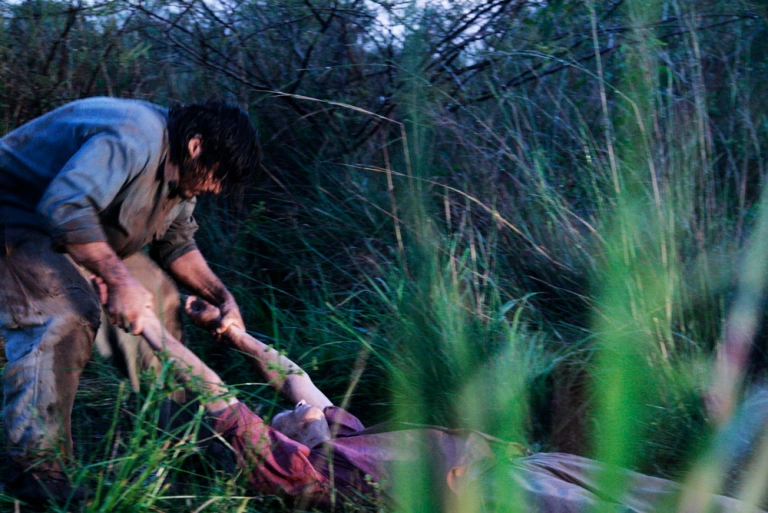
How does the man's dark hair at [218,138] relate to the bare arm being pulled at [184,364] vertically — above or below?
above

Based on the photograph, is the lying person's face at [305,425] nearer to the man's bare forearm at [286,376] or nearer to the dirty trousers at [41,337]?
the man's bare forearm at [286,376]

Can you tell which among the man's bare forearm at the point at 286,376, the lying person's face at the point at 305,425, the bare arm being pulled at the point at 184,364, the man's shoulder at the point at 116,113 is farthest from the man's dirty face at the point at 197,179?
the lying person's face at the point at 305,425

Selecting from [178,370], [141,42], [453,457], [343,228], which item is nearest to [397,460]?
[453,457]

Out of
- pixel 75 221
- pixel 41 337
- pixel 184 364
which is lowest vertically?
pixel 184 364

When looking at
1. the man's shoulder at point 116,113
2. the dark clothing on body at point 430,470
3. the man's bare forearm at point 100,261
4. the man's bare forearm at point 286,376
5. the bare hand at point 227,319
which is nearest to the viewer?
the dark clothing on body at point 430,470

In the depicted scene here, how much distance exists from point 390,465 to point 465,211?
1501 mm

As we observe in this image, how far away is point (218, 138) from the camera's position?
263 cm

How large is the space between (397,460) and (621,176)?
5.39 feet

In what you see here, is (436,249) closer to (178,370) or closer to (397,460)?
(397,460)

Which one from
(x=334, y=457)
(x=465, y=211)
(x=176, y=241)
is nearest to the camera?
(x=334, y=457)

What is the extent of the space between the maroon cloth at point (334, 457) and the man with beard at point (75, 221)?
1.62 feet

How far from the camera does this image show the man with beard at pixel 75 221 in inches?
91.1

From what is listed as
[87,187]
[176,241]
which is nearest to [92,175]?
[87,187]

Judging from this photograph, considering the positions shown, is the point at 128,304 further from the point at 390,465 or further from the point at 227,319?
the point at 390,465
